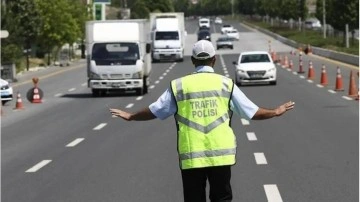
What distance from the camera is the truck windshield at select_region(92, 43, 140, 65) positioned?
100.0 ft

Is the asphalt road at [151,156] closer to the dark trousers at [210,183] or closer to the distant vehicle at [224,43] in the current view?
the dark trousers at [210,183]

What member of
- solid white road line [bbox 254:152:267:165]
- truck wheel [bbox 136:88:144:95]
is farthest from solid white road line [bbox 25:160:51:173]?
truck wheel [bbox 136:88:144:95]

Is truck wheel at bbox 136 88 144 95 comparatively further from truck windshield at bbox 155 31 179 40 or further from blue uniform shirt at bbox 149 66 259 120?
truck windshield at bbox 155 31 179 40

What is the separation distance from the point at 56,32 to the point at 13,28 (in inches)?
664

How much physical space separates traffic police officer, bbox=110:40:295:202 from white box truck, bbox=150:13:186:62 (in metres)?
57.1

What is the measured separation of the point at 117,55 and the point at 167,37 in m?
33.0

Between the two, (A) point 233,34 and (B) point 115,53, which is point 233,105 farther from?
(A) point 233,34

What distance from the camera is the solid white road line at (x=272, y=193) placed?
9.88 meters

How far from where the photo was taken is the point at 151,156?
1414 centimetres

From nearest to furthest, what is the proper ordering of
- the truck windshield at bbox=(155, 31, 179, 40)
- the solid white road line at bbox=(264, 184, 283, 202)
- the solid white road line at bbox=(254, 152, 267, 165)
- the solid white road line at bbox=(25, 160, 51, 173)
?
the solid white road line at bbox=(264, 184, 283, 202), the solid white road line at bbox=(25, 160, 51, 173), the solid white road line at bbox=(254, 152, 267, 165), the truck windshield at bbox=(155, 31, 179, 40)

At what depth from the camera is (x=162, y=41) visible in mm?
62938

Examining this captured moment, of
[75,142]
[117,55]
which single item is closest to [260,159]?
[75,142]

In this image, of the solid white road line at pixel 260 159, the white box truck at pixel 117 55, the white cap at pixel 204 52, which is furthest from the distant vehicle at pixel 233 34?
→ the white cap at pixel 204 52

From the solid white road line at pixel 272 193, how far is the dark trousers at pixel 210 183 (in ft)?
12.7
